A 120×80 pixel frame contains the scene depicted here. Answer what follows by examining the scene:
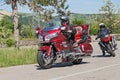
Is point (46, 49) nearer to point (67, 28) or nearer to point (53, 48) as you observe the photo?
point (53, 48)

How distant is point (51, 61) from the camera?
1314 cm

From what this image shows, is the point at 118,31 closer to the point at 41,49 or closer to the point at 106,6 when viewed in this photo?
the point at 106,6

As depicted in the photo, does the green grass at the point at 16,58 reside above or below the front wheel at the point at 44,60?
below

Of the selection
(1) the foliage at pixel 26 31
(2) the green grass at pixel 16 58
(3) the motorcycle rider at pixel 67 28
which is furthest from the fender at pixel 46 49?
(1) the foliage at pixel 26 31

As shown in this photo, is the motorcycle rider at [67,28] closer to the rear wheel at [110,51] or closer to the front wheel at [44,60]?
the front wheel at [44,60]

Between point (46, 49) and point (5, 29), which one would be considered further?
point (5, 29)

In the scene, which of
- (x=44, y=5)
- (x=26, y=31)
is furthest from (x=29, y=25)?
(x=44, y=5)

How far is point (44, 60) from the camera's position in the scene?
12945 mm

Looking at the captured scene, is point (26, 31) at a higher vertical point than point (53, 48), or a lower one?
lower

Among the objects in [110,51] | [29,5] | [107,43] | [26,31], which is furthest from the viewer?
[26,31]

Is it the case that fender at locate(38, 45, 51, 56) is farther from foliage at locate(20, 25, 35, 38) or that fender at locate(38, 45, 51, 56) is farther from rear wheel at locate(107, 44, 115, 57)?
foliage at locate(20, 25, 35, 38)

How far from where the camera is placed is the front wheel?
42.0 ft

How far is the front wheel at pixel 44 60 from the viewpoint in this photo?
1280cm

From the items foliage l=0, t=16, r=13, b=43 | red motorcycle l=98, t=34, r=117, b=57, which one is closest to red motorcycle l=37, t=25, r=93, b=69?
red motorcycle l=98, t=34, r=117, b=57
